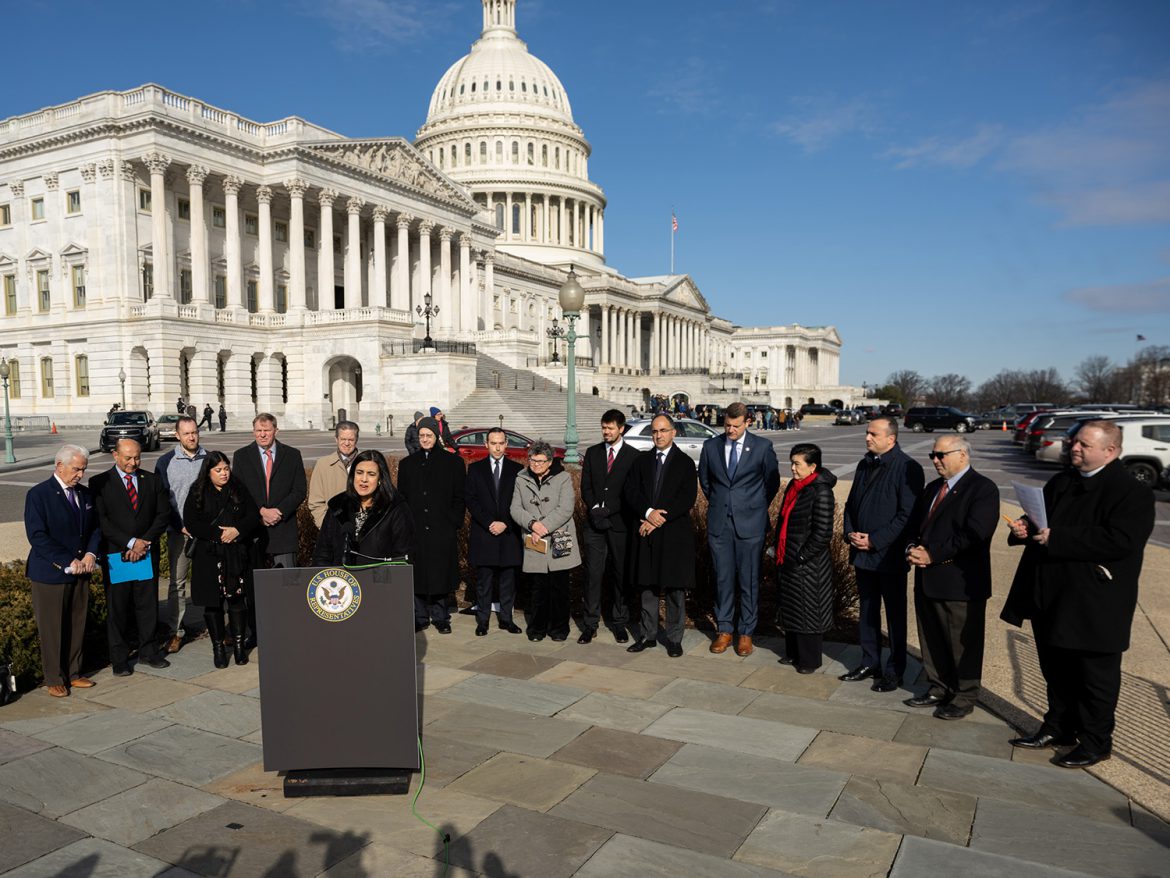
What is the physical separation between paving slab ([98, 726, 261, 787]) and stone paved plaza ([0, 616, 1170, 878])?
2 centimetres

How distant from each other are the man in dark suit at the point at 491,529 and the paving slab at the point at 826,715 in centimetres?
315

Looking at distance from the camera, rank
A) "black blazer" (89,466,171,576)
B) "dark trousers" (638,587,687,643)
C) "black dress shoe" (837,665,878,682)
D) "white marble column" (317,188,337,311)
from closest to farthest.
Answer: "black dress shoe" (837,665,878,682)
"black blazer" (89,466,171,576)
"dark trousers" (638,587,687,643)
"white marble column" (317,188,337,311)

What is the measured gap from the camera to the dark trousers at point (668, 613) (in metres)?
8.12

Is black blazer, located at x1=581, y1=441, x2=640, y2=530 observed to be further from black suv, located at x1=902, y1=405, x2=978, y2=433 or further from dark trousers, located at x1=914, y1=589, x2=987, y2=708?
black suv, located at x1=902, y1=405, x2=978, y2=433

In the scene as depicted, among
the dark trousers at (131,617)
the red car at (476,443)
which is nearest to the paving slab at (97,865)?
the dark trousers at (131,617)

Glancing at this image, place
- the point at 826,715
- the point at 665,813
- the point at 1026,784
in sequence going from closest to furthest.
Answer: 1. the point at 665,813
2. the point at 1026,784
3. the point at 826,715

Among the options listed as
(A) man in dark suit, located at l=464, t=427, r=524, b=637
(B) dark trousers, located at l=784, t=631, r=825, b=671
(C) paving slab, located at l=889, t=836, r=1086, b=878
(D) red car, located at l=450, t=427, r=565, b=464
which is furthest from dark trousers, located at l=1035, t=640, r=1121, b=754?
(D) red car, located at l=450, t=427, r=565, b=464

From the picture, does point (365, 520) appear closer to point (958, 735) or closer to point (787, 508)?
point (787, 508)

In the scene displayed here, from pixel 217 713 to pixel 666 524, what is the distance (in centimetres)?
414

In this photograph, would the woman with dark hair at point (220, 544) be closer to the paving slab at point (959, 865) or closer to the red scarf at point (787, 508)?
the red scarf at point (787, 508)

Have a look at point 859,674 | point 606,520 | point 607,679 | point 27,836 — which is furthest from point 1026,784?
point 27,836

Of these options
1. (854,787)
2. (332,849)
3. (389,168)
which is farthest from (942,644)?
(389,168)

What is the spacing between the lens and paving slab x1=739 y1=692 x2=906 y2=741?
20.5ft

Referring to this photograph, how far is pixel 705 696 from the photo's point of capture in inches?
274
